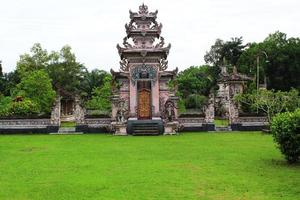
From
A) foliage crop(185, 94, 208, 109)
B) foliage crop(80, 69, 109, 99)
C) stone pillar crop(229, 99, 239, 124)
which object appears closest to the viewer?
stone pillar crop(229, 99, 239, 124)

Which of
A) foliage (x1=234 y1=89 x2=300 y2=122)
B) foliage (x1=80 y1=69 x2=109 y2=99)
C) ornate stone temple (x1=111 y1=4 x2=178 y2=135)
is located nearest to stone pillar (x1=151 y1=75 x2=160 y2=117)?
ornate stone temple (x1=111 y1=4 x2=178 y2=135)

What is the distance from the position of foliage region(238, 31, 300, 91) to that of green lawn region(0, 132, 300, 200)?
40.6 meters

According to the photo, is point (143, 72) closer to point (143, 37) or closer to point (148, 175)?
point (143, 37)

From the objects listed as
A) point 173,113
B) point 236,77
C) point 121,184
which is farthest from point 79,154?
point 236,77

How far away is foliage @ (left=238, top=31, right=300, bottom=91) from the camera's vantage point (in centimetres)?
5625

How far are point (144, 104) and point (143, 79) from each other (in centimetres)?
178

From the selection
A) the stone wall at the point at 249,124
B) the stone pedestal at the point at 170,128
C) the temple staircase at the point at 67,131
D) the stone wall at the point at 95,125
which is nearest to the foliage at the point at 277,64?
the stone wall at the point at 249,124

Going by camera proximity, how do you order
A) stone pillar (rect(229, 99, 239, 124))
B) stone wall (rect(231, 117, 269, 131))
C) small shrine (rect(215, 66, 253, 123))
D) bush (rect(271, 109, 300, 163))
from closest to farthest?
bush (rect(271, 109, 300, 163)) < stone wall (rect(231, 117, 269, 131)) < stone pillar (rect(229, 99, 239, 124)) < small shrine (rect(215, 66, 253, 123))

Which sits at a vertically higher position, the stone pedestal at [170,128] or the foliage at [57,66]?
the foliage at [57,66]

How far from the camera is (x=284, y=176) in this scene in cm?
1165

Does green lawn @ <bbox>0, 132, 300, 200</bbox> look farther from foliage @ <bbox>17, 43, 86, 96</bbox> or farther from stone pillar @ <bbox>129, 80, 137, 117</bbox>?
foliage @ <bbox>17, 43, 86, 96</bbox>

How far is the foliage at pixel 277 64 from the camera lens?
56.2 meters

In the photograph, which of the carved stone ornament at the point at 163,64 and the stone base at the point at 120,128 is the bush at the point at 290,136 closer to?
the stone base at the point at 120,128

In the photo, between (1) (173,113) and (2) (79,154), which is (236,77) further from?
(2) (79,154)
